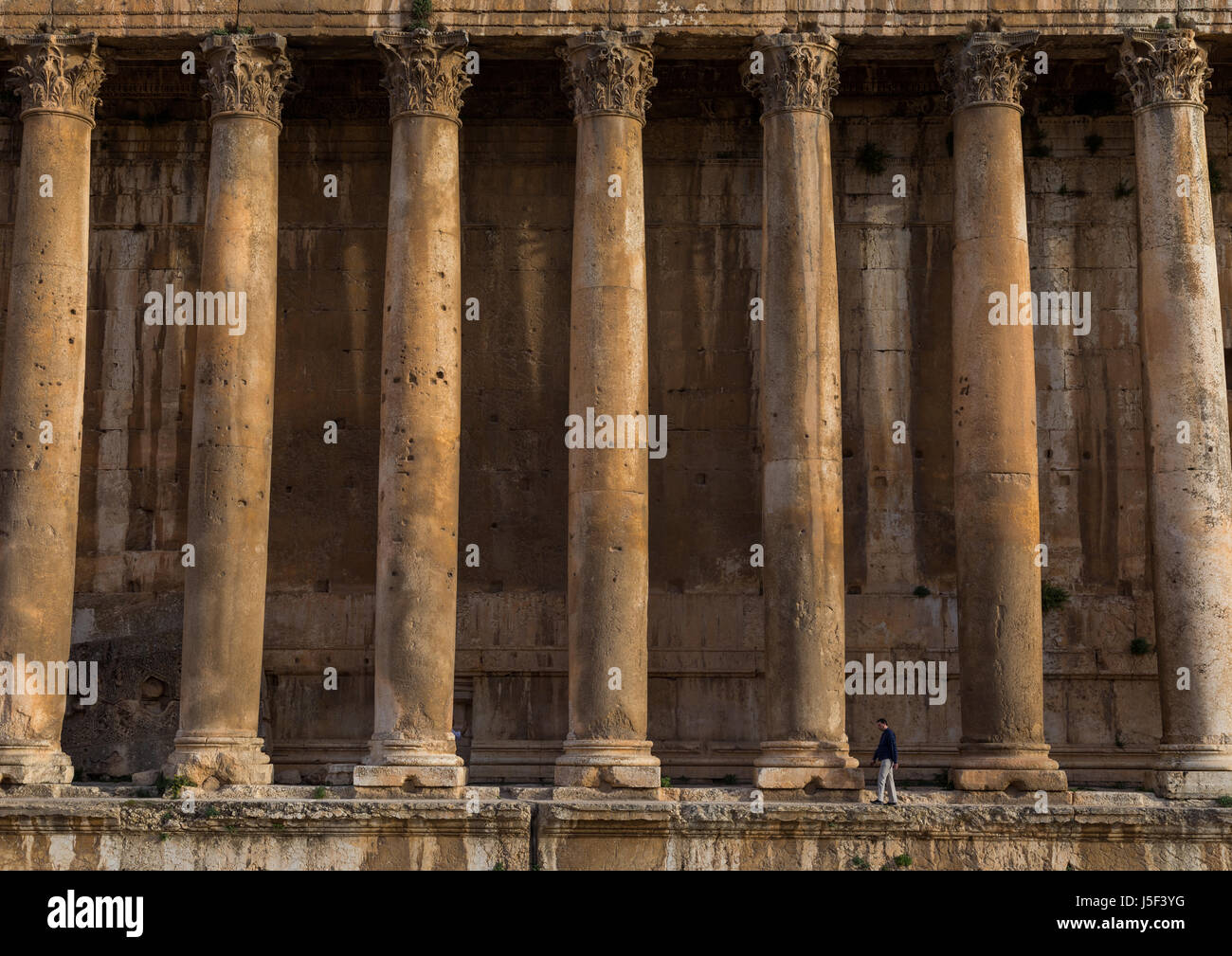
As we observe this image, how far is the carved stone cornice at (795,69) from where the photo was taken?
28.4 meters

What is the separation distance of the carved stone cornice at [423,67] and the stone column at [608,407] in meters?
1.83

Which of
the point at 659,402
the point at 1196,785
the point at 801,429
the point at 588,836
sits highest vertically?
the point at 659,402

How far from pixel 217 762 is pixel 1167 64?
1796cm

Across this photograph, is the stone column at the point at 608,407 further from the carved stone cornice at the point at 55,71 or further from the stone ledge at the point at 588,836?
the carved stone cornice at the point at 55,71

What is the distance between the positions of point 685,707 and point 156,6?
14380 millimetres

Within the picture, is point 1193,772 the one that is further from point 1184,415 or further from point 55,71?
point 55,71

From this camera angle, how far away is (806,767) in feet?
87.2

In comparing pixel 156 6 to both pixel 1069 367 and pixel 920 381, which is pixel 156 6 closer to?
pixel 920 381

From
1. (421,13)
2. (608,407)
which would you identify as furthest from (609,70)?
(608,407)

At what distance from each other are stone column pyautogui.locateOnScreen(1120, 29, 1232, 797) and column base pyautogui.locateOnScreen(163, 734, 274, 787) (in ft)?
43.5

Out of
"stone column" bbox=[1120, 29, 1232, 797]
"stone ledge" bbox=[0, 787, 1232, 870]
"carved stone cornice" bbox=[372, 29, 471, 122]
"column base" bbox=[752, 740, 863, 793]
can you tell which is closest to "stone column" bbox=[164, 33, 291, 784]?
"carved stone cornice" bbox=[372, 29, 471, 122]

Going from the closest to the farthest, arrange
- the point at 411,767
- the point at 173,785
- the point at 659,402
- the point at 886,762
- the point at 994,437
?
the point at 886,762, the point at 173,785, the point at 411,767, the point at 994,437, the point at 659,402

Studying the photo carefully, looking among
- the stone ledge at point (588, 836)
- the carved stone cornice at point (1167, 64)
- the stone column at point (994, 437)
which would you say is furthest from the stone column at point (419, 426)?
the carved stone cornice at point (1167, 64)

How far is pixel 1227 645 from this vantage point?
27.0m
